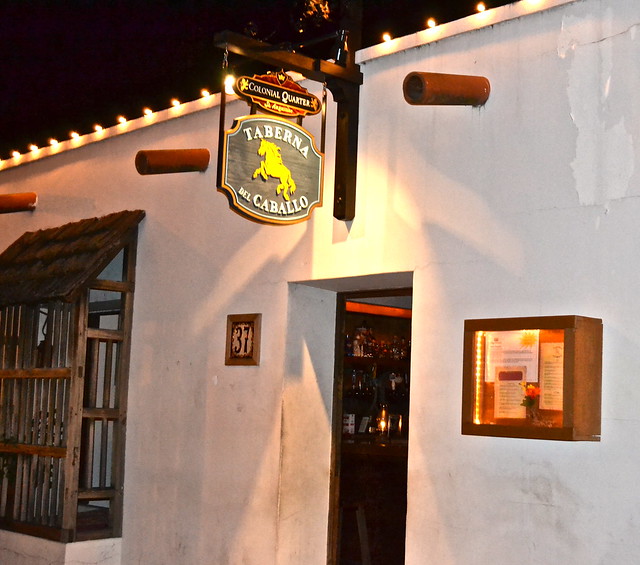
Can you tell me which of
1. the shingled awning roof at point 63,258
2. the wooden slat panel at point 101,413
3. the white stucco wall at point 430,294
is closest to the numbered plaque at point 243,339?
the white stucco wall at point 430,294

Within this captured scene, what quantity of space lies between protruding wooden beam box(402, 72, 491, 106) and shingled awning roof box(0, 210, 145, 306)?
10.7 ft

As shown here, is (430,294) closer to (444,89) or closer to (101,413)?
(444,89)

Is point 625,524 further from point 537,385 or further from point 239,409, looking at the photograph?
point 239,409

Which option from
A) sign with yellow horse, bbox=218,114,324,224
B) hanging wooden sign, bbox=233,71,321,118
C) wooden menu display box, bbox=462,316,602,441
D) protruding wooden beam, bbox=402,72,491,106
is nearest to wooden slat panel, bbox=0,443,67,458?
sign with yellow horse, bbox=218,114,324,224

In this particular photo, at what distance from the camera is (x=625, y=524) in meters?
4.63

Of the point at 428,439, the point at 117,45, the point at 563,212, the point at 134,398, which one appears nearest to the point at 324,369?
the point at 428,439

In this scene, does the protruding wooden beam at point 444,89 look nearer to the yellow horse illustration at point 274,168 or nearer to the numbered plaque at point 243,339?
the yellow horse illustration at point 274,168

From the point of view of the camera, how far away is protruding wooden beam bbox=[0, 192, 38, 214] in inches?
356

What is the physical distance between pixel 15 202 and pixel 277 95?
420 cm

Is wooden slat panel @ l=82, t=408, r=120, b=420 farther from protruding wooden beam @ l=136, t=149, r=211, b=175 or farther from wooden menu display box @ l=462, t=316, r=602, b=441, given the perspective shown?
wooden menu display box @ l=462, t=316, r=602, b=441

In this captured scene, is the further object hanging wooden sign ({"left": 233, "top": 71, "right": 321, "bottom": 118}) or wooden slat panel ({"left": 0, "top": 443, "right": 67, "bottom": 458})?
wooden slat panel ({"left": 0, "top": 443, "right": 67, "bottom": 458})

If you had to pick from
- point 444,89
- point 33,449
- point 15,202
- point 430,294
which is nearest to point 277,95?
point 444,89

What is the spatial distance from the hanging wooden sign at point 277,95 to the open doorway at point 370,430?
144 centimetres

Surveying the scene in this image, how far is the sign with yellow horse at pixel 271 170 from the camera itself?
5465 mm
